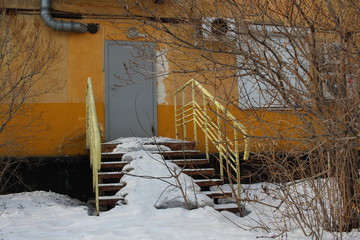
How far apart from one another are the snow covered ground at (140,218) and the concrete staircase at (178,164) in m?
0.16

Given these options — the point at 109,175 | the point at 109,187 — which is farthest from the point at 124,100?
the point at 109,187

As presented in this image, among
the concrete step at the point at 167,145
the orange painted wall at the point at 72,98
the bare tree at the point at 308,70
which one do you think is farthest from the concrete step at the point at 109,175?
the bare tree at the point at 308,70

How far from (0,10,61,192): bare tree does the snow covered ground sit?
1200mm

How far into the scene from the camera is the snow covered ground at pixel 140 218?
4.62m

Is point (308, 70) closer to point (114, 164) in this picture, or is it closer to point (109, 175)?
point (109, 175)

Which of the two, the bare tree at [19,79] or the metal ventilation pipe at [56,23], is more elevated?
the metal ventilation pipe at [56,23]

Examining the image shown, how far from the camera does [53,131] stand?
8211mm

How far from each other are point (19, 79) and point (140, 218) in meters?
3.57

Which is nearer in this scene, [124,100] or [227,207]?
[227,207]

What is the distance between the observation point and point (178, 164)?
6.84 metres

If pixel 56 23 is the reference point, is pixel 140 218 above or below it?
below

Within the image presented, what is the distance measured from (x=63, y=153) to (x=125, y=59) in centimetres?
217

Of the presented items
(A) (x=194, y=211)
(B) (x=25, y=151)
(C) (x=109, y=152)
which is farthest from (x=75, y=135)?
(A) (x=194, y=211)

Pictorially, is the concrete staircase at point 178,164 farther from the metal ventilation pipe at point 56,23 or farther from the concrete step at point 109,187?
the metal ventilation pipe at point 56,23
